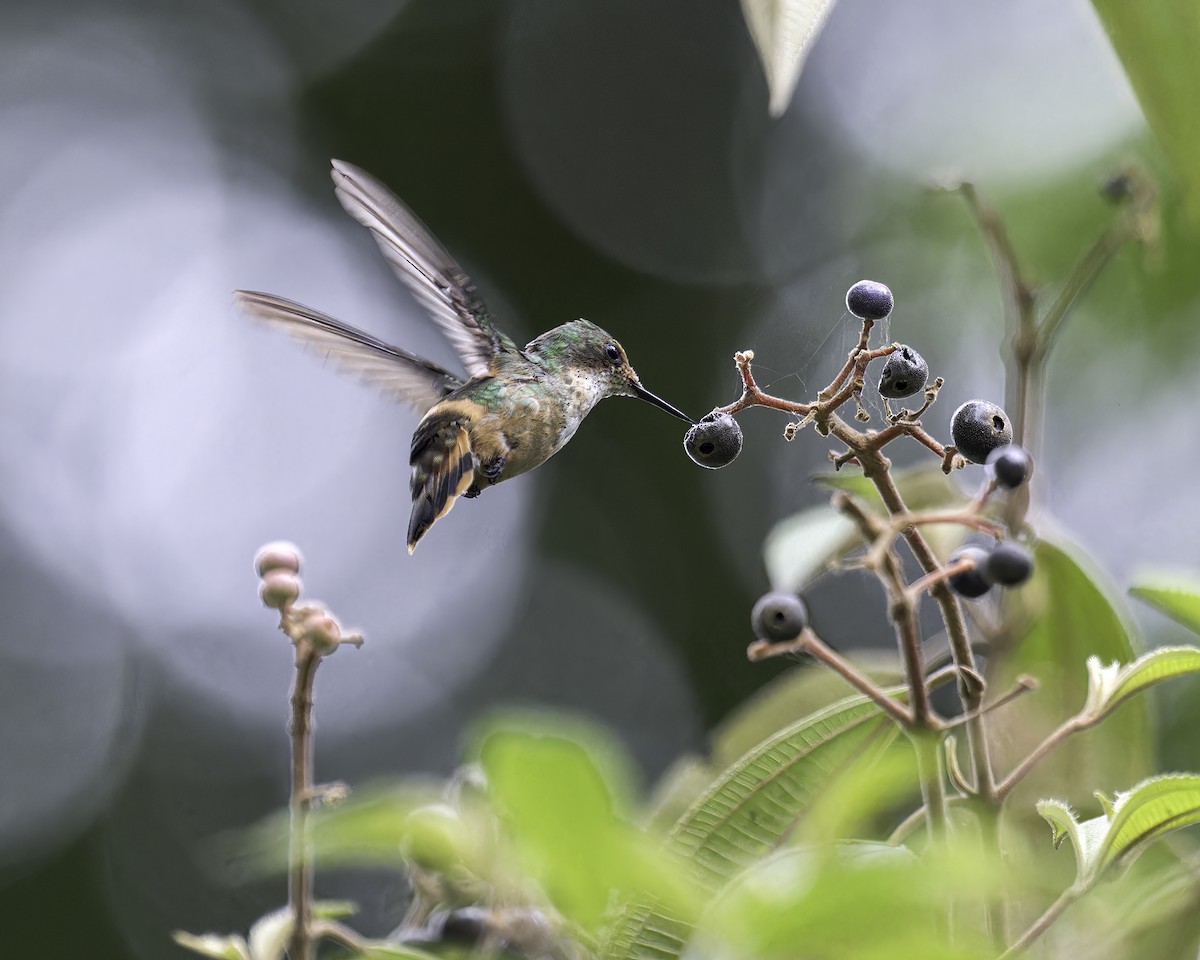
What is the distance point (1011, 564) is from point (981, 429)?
186 mm

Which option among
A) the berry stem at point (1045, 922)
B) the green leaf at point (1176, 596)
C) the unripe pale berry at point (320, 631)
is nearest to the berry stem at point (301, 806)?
the unripe pale berry at point (320, 631)

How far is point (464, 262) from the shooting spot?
6.48 meters

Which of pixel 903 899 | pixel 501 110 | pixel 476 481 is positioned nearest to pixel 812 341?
pixel 476 481

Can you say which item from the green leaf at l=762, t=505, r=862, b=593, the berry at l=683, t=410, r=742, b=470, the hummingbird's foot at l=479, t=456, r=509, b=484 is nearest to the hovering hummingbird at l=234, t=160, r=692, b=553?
the hummingbird's foot at l=479, t=456, r=509, b=484

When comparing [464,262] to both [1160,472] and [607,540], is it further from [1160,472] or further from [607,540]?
[1160,472]

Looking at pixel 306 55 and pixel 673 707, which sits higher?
pixel 306 55

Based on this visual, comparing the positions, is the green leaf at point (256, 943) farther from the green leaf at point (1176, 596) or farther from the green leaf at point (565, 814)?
the green leaf at point (1176, 596)

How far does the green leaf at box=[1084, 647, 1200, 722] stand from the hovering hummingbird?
29.7 inches

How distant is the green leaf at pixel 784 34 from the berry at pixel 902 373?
0.91 ft

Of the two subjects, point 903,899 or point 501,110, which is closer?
point 903,899

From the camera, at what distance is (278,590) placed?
1234 mm

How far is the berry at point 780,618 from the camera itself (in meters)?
1.07

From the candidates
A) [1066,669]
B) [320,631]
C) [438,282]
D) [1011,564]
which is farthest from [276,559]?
[1066,669]

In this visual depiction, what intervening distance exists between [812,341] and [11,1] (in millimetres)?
9142
